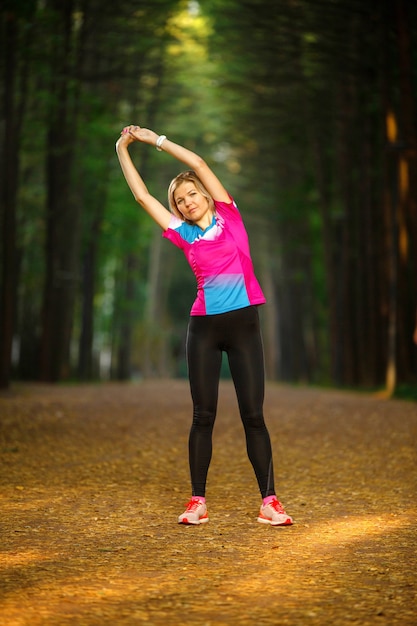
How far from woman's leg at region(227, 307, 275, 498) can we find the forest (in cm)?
1224

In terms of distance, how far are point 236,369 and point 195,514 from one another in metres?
0.88

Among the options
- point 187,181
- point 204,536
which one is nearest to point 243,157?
point 187,181

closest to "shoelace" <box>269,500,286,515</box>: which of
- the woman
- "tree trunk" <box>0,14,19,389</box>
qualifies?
the woman

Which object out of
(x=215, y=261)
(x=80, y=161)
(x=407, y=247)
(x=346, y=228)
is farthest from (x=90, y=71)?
(x=215, y=261)

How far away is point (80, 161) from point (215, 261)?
23558 mm

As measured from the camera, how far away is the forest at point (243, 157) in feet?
71.1

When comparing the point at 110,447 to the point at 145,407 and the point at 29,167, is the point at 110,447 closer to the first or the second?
the point at 145,407

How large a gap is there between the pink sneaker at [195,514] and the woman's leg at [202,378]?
88 mm

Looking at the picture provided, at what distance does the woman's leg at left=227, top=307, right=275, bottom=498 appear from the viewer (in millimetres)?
6176

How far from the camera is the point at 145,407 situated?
59.2 ft

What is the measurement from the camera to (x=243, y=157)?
4438 cm

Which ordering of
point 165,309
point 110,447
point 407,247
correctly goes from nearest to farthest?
point 110,447
point 407,247
point 165,309

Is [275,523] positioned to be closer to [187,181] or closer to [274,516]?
[274,516]

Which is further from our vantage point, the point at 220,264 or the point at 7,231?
the point at 7,231
